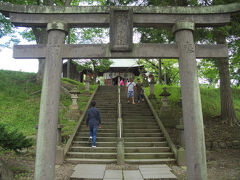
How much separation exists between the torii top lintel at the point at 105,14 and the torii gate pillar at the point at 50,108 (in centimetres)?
31

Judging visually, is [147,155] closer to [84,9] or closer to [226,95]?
[84,9]

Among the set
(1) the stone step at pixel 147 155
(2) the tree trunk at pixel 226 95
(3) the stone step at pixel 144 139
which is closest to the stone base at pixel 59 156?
(1) the stone step at pixel 147 155

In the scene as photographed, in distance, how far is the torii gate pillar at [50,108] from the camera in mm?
3531

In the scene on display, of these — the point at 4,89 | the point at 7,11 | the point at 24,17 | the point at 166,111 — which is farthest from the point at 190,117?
the point at 4,89

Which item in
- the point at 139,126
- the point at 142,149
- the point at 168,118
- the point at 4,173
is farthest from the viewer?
the point at 168,118

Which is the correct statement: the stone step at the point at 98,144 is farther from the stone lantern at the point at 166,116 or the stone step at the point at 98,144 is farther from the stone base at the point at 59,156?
the stone lantern at the point at 166,116

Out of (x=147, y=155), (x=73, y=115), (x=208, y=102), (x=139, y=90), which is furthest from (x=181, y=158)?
(x=208, y=102)

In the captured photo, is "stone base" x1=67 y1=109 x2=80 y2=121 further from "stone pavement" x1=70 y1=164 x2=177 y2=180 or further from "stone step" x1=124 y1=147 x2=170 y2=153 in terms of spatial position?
"stone pavement" x1=70 y1=164 x2=177 y2=180

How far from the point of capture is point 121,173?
15.9 feet

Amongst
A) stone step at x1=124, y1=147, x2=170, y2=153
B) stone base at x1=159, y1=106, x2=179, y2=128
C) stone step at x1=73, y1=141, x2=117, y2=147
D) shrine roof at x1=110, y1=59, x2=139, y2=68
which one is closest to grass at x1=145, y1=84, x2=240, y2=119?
stone base at x1=159, y1=106, x2=179, y2=128

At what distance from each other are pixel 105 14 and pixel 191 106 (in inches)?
108

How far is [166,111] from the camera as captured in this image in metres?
9.55

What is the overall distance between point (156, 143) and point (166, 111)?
9.60ft

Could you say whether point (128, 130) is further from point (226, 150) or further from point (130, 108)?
point (226, 150)
